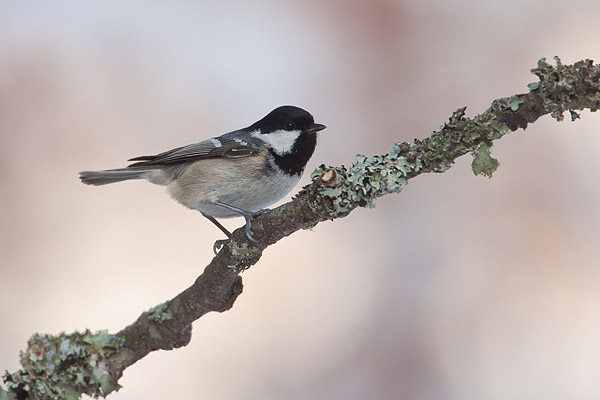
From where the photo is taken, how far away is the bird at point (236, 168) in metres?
3.01

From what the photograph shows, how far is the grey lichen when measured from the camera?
1852 millimetres

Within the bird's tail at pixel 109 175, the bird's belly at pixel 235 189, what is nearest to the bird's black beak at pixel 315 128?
the bird's belly at pixel 235 189

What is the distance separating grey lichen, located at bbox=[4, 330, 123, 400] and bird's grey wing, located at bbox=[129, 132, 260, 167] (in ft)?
4.39

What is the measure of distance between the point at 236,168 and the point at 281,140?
11.2 inches

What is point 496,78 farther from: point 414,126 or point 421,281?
point 421,281

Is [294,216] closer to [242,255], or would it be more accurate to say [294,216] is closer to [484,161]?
[242,255]

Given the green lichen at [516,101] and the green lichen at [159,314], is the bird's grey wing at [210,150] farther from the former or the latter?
the green lichen at [516,101]

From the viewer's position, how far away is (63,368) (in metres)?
1.90

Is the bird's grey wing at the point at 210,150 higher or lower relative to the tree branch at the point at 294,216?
higher

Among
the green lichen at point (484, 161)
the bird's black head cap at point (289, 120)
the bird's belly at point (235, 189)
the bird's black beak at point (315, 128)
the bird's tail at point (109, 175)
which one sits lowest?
the green lichen at point (484, 161)

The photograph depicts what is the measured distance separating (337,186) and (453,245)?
1485 mm

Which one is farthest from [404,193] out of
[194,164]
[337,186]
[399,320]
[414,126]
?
[337,186]

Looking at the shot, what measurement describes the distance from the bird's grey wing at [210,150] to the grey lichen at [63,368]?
1.34m

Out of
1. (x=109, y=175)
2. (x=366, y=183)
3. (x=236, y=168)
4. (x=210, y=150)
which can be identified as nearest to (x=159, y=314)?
(x=366, y=183)
